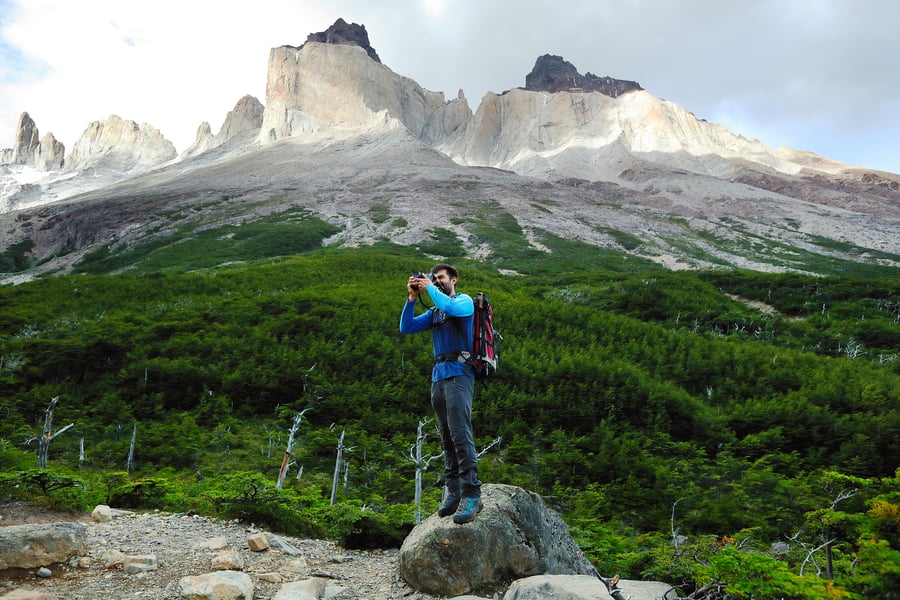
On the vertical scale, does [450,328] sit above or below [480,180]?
below

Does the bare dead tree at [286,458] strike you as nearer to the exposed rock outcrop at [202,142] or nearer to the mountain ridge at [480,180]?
the mountain ridge at [480,180]

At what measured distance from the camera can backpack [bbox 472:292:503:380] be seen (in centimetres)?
616

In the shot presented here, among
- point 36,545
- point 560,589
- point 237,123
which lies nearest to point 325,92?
point 237,123

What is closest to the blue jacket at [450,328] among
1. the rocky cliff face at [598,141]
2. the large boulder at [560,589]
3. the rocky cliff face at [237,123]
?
the large boulder at [560,589]

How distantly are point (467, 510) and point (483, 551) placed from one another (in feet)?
1.60

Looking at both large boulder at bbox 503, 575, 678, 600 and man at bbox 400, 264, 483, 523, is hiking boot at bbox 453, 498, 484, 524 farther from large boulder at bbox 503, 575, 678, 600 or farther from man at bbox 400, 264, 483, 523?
large boulder at bbox 503, 575, 678, 600

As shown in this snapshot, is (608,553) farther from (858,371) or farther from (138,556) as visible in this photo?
(858,371)

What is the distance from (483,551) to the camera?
603 centimetres

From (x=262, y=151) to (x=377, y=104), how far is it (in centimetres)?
4586

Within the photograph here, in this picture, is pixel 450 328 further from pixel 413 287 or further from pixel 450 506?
pixel 450 506

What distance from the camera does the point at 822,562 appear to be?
916 cm

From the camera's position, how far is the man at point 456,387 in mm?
6055

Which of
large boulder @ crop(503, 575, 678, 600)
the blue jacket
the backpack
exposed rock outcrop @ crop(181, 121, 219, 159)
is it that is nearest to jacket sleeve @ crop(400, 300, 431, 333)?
the blue jacket

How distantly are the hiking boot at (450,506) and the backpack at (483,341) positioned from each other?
5.00ft
